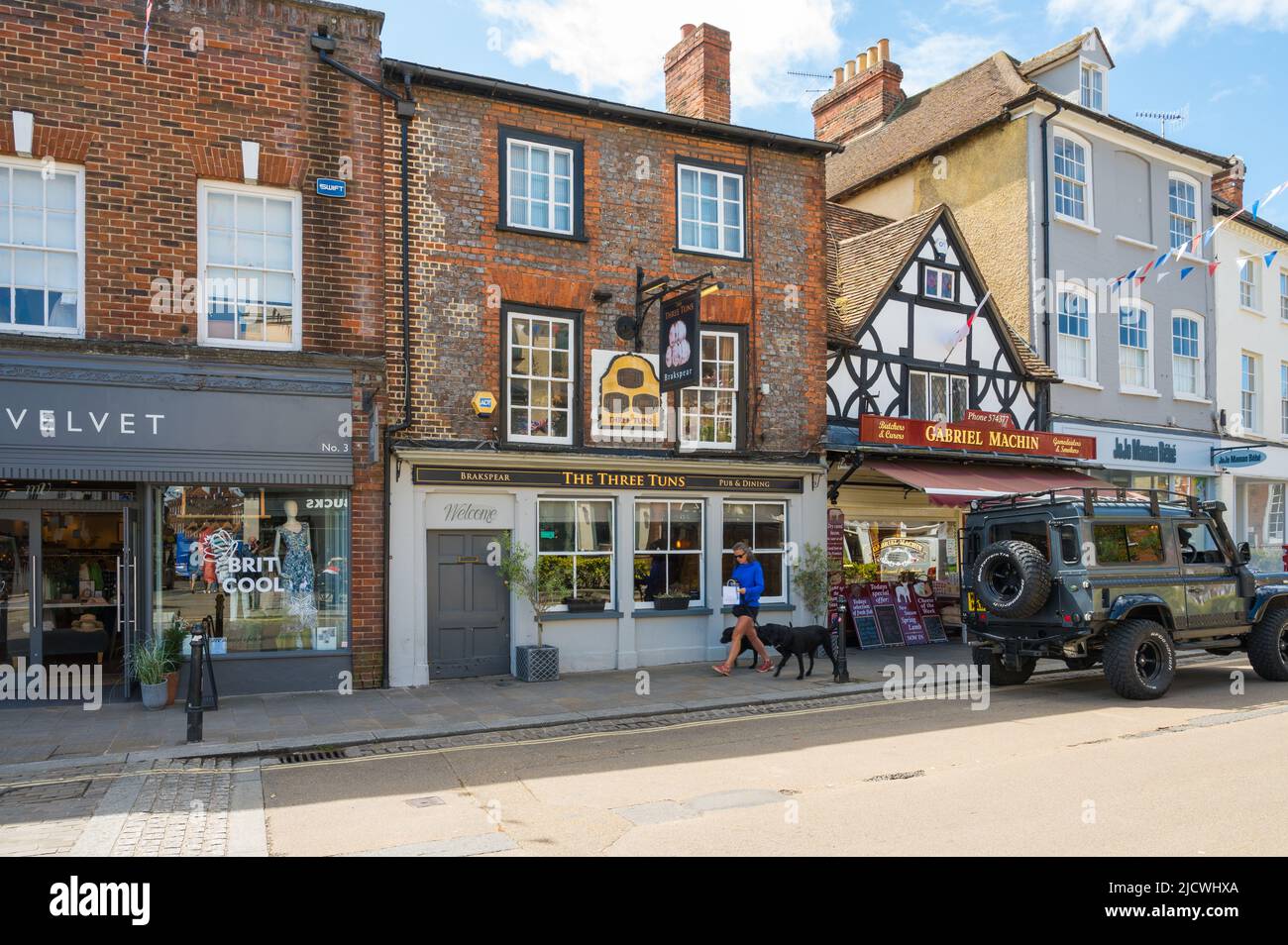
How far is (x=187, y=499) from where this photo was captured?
1181 cm

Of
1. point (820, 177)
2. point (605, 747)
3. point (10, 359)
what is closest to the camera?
point (605, 747)

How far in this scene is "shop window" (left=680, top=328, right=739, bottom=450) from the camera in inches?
586

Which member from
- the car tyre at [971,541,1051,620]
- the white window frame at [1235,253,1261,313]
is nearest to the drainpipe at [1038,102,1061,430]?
the white window frame at [1235,253,1261,313]

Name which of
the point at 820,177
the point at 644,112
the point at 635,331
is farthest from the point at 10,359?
the point at 820,177

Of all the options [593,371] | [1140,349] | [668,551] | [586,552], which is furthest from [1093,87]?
[586,552]

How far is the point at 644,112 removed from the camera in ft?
47.0

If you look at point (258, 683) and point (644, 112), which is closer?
point (258, 683)

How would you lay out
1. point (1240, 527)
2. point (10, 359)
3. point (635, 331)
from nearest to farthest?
point (10, 359), point (635, 331), point (1240, 527)

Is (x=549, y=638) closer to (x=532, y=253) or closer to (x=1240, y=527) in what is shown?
(x=532, y=253)

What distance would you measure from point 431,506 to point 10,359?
16.2ft

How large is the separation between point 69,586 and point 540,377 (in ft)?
20.9

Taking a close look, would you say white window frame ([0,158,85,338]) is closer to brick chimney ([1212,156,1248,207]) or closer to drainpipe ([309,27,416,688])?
drainpipe ([309,27,416,688])

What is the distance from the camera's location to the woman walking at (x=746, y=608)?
13398 millimetres

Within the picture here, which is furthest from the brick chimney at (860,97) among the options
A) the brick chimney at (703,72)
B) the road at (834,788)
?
the road at (834,788)
